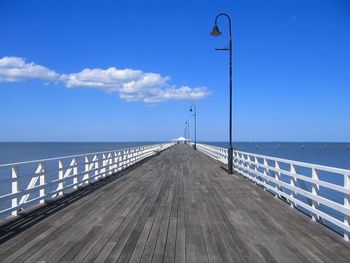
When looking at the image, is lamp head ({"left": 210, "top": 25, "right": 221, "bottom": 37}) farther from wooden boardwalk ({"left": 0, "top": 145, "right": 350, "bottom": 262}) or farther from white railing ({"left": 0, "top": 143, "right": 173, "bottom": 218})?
wooden boardwalk ({"left": 0, "top": 145, "right": 350, "bottom": 262})

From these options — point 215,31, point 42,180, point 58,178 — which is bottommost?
point 58,178

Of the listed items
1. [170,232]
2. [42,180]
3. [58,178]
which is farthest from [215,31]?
[170,232]

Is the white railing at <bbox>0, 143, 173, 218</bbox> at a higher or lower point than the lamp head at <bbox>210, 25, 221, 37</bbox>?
lower

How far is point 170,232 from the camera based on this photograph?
6879 mm

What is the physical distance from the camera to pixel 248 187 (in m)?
13.2

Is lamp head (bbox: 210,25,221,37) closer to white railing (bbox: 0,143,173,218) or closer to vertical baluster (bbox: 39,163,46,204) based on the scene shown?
white railing (bbox: 0,143,173,218)

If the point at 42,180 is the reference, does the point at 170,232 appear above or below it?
below

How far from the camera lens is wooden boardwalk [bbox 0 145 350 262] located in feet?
18.3

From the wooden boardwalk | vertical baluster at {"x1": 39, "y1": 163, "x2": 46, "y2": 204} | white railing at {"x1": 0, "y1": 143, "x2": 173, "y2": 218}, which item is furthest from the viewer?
vertical baluster at {"x1": 39, "y1": 163, "x2": 46, "y2": 204}

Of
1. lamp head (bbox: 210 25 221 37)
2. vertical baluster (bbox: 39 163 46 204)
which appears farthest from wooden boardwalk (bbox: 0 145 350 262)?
lamp head (bbox: 210 25 221 37)

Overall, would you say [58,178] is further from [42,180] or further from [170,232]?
[170,232]

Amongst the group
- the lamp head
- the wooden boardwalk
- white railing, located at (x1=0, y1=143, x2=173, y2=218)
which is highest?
the lamp head

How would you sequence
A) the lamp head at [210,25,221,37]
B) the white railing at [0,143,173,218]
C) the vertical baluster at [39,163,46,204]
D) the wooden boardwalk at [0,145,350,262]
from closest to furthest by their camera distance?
the wooden boardwalk at [0,145,350,262]
the white railing at [0,143,173,218]
the vertical baluster at [39,163,46,204]
the lamp head at [210,25,221,37]

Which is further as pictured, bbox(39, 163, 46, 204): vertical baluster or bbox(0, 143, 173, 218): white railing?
bbox(39, 163, 46, 204): vertical baluster
